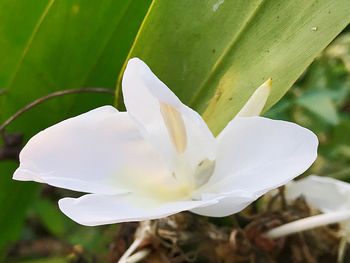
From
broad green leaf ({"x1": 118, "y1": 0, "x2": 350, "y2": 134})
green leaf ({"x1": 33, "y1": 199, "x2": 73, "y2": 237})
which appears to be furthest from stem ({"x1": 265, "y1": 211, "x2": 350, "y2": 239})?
green leaf ({"x1": 33, "y1": 199, "x2": 73, "y2": 237})

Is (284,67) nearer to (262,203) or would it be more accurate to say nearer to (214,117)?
(214,117)

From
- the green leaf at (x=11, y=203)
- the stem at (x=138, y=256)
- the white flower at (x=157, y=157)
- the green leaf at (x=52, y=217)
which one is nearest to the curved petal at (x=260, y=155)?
the white flower at (x=157, y=157)

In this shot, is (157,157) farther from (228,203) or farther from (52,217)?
(52,217)

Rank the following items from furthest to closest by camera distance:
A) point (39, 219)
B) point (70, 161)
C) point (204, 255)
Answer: point (39, 219), point (204, 255), point (70, 161)

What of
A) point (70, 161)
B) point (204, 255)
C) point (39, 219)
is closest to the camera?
point (70, 161)

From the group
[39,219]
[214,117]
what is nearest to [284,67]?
[214,117]

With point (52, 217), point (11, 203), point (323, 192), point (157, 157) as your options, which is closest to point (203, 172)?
point (157, 157)

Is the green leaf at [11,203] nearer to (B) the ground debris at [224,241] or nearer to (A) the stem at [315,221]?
(B) the ground debris at [224,241]
